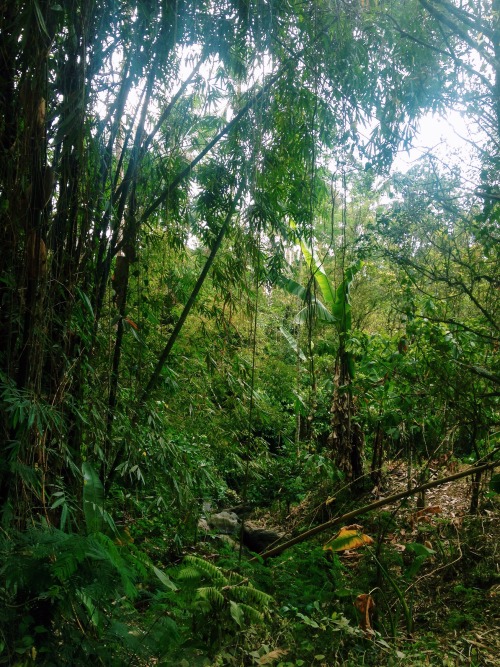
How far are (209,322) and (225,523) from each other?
7.64ft

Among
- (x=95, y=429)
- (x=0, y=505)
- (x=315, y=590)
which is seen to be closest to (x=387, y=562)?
(x=315, y=590)

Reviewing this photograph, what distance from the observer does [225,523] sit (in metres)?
5.46

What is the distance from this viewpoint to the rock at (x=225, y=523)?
17.4ft

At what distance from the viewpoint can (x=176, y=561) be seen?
13.6 ft

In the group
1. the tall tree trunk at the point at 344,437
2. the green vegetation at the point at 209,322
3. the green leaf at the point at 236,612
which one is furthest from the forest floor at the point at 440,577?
the tall tree trunk at the point at 344,437

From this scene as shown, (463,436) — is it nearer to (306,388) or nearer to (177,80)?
(306,388)

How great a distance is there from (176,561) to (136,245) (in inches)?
98.5

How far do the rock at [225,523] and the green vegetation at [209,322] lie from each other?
1.7 inches

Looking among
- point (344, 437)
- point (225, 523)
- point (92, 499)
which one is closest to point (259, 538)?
point (225, 523)

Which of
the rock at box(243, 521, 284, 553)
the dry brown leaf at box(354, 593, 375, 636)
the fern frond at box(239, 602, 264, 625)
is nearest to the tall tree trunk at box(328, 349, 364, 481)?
the rock at box(243, 521, 284, 553)

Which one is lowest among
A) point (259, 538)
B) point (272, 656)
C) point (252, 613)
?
point (259, 538)

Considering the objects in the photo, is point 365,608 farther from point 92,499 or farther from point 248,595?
point 92,499

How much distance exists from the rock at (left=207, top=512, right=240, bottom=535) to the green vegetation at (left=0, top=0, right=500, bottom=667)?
0.04 m

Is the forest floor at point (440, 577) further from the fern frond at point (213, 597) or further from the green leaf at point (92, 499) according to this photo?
the green leaf at point (92, 499)
